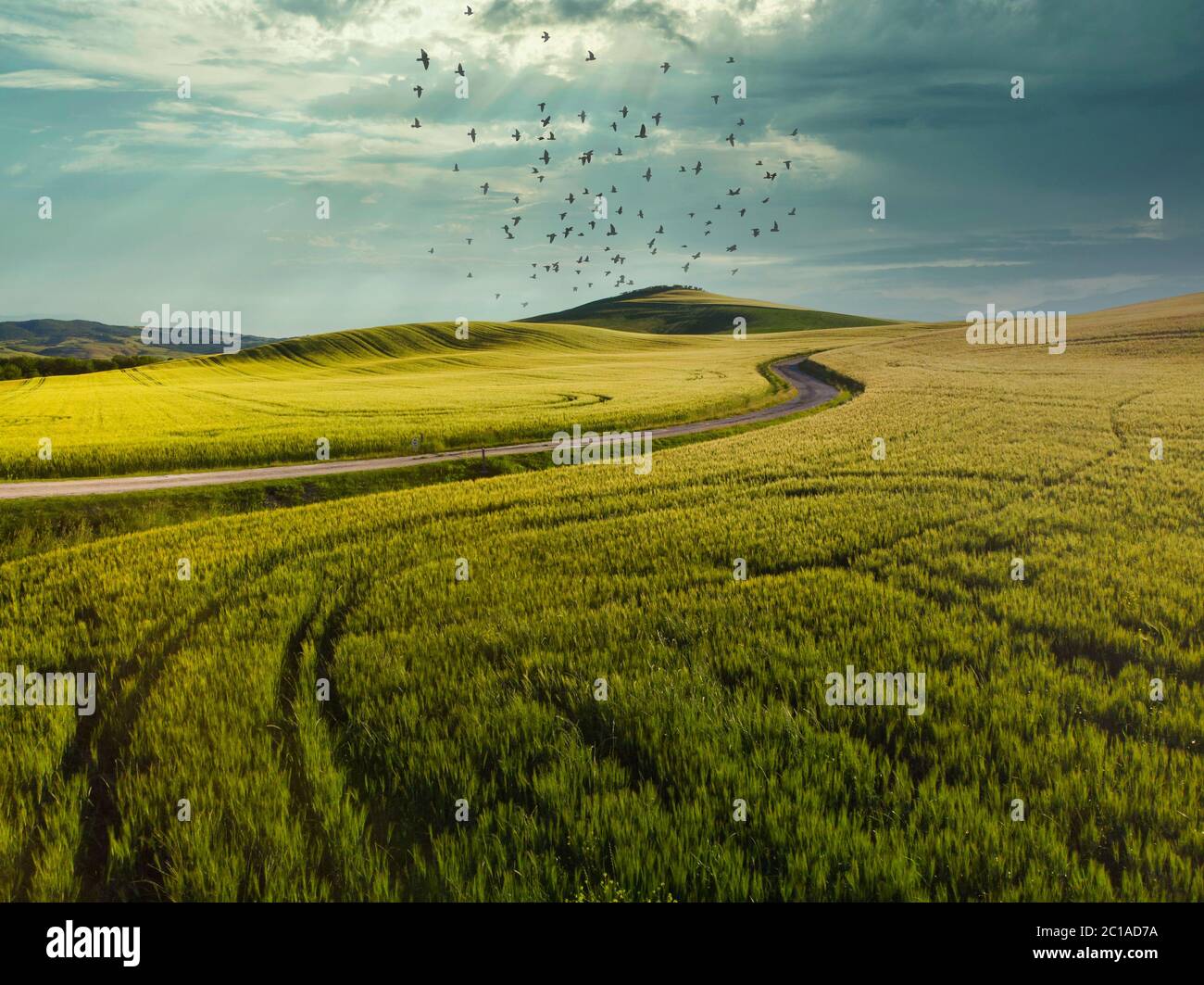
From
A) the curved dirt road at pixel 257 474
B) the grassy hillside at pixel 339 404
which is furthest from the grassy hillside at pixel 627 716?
the grassy hillside at pixel 339 404

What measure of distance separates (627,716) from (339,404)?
168ft

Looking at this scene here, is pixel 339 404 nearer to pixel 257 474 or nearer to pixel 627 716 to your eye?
pixel 257 474

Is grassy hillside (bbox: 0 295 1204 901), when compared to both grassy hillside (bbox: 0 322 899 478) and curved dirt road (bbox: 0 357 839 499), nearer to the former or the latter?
curved dirt road (bbox: 0 357 839 499)

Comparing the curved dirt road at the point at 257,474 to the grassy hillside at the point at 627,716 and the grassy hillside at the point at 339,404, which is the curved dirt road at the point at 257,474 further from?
the grassy hillside at the point at 627,716

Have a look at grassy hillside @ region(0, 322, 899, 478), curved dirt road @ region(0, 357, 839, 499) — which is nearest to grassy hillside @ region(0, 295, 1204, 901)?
curved dirt road @ region(0, 357, 839, 499)

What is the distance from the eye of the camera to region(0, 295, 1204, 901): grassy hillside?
4.14 m

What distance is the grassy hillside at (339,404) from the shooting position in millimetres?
31219

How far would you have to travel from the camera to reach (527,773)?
17.1 feet

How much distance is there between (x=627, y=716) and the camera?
584 centimetres

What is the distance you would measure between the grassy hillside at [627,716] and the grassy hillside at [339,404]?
20.1 metres
